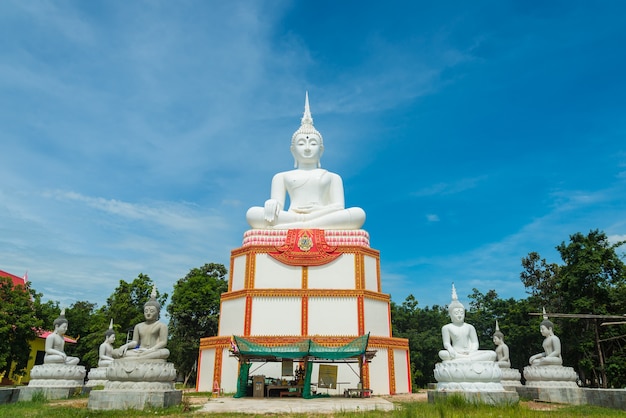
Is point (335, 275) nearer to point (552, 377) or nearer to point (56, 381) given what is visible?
point (552, 377)

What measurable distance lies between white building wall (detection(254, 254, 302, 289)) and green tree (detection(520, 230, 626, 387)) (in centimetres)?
1124

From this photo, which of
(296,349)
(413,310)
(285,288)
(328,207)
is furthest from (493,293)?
(296,349)

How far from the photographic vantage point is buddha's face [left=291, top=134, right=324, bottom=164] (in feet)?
77.5

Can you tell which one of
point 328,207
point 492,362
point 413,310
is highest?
point 328,207

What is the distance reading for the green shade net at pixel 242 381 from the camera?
14.0 metres

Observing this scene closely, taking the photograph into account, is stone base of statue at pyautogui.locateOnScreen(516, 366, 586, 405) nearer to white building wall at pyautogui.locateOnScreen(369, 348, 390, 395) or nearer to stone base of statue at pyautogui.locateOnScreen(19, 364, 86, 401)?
white building wall at pyautogui.locateOnScreen(369, 348, 390, 395)

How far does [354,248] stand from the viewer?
765 inches

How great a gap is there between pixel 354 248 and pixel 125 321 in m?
14.5

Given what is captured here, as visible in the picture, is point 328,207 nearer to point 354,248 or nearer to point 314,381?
point 354,248

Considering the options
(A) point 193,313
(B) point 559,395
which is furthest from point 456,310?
(A) point 193,313

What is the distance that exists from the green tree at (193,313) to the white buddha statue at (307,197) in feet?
34.6

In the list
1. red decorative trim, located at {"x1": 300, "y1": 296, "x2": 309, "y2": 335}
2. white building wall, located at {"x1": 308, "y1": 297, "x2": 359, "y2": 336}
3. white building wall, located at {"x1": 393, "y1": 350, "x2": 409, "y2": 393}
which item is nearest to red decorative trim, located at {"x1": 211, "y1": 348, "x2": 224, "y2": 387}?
red decorative trim, located at {"x1": 300, "y1": 296, "x2": 309, "y2": 335}

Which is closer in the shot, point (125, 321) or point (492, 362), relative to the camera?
point (492, 362)

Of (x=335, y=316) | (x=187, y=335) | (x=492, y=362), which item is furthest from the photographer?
(x=187, y=335)
